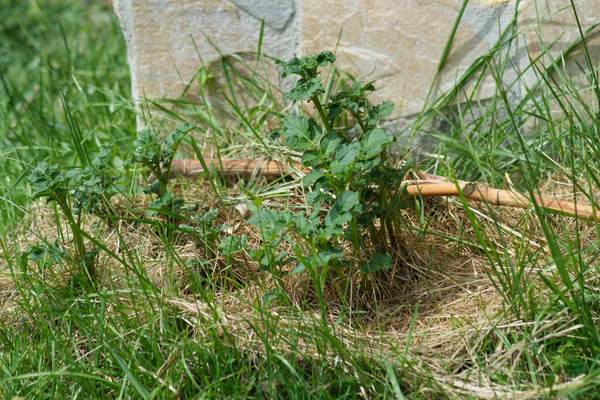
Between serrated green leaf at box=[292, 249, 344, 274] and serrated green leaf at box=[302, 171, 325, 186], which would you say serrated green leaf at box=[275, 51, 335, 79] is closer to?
serrated green leaf at box=[302, 171, 325, 186]

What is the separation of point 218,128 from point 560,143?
3.84 feet

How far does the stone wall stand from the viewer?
204 centimetres

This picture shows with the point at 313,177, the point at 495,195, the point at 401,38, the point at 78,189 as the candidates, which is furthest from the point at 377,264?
the point at 401,38

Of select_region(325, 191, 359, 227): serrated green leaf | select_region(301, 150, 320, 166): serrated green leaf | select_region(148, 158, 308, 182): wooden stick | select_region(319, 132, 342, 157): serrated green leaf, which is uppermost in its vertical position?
select_region(319, 132, 342, 157): serrated green leaf

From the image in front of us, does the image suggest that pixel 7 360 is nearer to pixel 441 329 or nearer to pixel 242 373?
pixel 242 373

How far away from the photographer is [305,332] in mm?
1426

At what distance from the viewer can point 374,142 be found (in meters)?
1.44

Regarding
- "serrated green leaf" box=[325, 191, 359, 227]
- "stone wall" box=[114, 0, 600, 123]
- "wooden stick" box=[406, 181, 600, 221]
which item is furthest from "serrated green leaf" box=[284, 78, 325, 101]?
"stone wall" box=[114, 0, 600, 123]

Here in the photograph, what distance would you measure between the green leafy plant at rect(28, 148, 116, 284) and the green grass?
0.17 ft

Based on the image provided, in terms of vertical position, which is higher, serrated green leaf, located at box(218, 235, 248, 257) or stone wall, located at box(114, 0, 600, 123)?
stone wall, located at box(114, 0, 600, 123)

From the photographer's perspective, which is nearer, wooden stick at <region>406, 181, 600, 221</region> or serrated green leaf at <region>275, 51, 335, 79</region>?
serrated green leaf at <region>275, 51, 335, 79</region>

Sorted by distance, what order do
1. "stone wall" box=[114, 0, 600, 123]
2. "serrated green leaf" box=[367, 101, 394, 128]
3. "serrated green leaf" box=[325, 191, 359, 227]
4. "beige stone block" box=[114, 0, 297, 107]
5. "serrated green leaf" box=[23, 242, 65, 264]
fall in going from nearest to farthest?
"serrated green leaf" box=[325, 191, 359, 227]
"serrated green leaf" box=[367, 101, 394, 128]
"serrated green leaf" box=[23, 242, 65, 264]
"stone wall" box=[114, 0, 600, 123]
"beige stone block" box=[114, 0, 297, 107]

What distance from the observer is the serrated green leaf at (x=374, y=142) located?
56.0 inches

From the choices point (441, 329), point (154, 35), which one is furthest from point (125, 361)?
point (154, 35)
